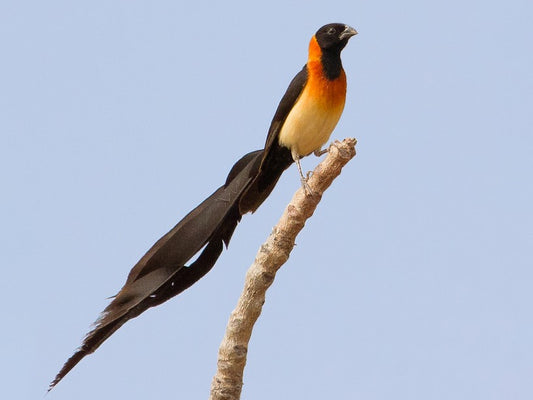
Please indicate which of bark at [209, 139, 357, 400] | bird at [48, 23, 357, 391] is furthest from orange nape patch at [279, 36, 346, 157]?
bark at [209, 139, 357, 400]

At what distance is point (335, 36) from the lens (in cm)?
448

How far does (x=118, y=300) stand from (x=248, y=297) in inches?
26.6

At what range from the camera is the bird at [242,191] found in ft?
14.2

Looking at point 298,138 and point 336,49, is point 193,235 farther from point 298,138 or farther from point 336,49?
point 336,49

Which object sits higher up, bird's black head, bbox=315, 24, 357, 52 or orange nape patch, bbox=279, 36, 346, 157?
bird's black head, bbox=315, 24, 357, 52

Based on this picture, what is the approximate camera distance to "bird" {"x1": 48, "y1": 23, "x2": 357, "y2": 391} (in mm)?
4316

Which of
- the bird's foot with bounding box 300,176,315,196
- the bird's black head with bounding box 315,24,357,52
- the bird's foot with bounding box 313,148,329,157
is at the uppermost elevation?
the bird's black head with bounding box 315,24,357,52

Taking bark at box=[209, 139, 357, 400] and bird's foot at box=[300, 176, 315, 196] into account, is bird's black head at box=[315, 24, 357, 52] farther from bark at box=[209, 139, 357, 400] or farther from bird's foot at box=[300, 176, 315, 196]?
bird's foot at box=[300, 176, 315, 196]

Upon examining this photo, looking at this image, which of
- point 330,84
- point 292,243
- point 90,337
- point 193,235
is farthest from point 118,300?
point 330,84

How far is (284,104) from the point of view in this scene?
440 cm

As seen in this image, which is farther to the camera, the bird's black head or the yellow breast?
the bird's black head

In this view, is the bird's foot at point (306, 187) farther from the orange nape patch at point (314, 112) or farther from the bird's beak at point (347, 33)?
the bird's beak at point (347, 33)

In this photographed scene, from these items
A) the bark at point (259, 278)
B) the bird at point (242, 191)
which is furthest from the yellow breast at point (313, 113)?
the bark at point (259, 278)

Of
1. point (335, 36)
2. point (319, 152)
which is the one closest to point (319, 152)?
point (319, 152)
